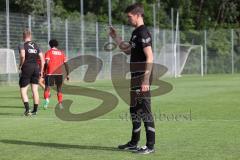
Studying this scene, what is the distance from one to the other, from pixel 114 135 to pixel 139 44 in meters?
2.43

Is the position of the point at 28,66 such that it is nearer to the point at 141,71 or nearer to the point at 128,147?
the point at 128,147

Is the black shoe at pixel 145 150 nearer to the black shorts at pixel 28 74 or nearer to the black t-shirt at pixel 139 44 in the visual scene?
the black t-shirt at pixel 139 44

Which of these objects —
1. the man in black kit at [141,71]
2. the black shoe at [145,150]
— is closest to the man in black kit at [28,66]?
the man in black kit at [141,71]

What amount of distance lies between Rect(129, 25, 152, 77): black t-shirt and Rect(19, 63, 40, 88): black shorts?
6.11 metres

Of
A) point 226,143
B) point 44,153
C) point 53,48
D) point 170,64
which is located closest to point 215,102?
point 53,48

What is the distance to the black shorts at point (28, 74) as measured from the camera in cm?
1427

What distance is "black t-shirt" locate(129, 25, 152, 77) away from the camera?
8430 millimetres

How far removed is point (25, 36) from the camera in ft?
46.4

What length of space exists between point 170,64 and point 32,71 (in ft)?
111

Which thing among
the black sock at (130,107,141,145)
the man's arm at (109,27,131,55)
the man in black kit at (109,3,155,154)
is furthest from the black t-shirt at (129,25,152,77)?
the black sock at (130,107,141,145)

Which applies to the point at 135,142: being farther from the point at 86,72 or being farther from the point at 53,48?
the point at 86,72

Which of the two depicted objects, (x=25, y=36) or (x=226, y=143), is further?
(x=25, y=36)

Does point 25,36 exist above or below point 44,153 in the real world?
above

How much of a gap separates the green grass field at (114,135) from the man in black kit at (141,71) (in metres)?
0.35
